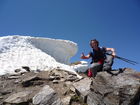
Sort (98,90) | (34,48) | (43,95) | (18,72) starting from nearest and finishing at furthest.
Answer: (98,90), (43,95), (18,72), (34,48)

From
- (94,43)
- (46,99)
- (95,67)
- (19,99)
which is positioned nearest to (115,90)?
(95,67)

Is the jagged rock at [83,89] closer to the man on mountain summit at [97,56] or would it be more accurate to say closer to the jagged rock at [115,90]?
the jagged rock at [115,90]

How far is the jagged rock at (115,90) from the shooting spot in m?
4.99

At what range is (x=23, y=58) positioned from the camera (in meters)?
13.4

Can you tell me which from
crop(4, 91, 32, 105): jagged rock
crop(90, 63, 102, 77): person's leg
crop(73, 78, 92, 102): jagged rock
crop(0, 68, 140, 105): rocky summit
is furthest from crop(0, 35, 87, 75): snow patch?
crop(90, 63, 102, 77): person's leg

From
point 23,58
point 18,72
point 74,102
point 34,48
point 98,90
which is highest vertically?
point 34,48

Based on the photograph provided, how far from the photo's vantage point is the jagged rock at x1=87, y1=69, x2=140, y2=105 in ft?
16.4

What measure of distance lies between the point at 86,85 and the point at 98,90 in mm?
1067

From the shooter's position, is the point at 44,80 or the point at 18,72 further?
the point at 18,72

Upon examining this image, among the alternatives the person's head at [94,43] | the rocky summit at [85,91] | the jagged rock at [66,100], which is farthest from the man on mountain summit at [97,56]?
the jagged rock at [66,100]

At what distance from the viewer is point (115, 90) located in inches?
205

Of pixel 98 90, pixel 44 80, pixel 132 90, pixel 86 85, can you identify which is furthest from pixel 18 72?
pixel 132 90

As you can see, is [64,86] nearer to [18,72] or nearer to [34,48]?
[18,72]

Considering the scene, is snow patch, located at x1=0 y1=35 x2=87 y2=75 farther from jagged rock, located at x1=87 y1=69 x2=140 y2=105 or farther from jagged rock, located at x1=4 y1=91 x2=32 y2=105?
jagged rock, located at x1=87 y1=69 x2=140 y2=105
